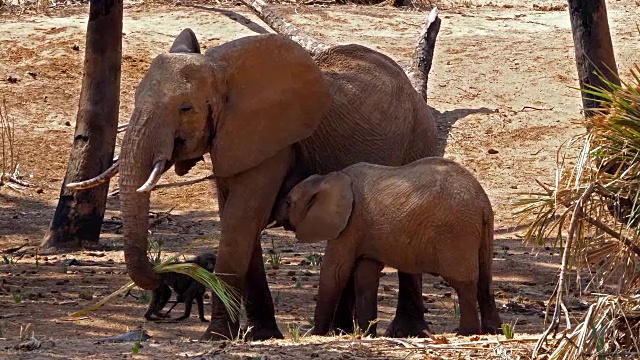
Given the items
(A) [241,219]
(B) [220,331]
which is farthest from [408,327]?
(A) [241,219]

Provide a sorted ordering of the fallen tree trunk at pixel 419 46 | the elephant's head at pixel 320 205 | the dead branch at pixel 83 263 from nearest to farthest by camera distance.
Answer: the elephant's head at pixel 320 205, the dead branch at pixel 83 263, the fallen tree trunk at pixel 419 46

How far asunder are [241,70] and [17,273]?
4.05 m

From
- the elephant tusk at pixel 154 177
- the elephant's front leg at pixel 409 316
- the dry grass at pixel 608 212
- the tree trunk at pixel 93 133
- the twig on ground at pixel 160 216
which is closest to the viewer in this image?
the dry grass at pixel 608 212

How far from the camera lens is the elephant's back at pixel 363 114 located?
9.87 meters

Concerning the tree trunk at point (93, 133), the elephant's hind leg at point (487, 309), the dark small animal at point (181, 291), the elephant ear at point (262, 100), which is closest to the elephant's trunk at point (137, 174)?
the elephant ear at point (262, 100)

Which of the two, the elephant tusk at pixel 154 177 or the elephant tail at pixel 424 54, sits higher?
the elephant tusk at pixel 154 177

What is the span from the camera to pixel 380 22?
69.9 feet

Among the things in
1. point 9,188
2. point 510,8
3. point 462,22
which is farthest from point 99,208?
point 510,8

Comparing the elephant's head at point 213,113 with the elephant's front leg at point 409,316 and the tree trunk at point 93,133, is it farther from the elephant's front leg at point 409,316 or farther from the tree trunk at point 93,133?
the tree trunk at point 93,133

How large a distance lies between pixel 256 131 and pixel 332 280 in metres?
1.13

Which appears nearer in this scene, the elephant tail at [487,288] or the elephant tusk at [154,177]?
the elephant tusk at [154,177]

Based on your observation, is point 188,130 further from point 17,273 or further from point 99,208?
point 99,208

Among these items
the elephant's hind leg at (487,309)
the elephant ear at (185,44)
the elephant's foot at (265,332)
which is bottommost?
the elephant's foot at (265,332)

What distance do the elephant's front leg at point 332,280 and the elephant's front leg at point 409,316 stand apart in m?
0.69
